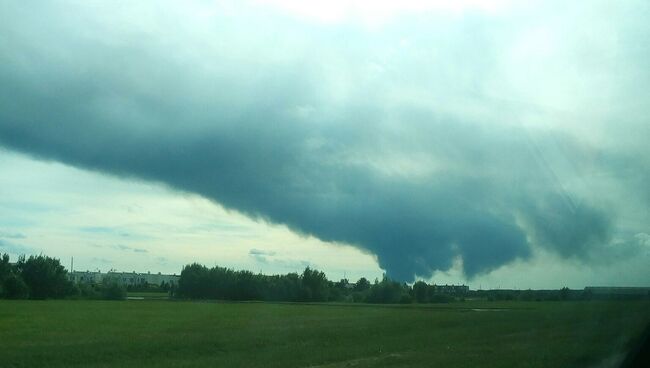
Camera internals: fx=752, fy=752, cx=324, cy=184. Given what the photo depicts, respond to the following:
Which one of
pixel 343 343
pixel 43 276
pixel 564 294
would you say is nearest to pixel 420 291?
pixel 43 276

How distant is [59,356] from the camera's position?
98.4 ft

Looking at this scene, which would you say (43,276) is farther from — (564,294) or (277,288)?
(564,294)

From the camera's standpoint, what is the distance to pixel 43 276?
410 ft

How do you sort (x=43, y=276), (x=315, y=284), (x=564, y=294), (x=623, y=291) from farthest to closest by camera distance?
(x=315, y=284)
(x=43, y=276)
(x=564, y=294)
(x=623, y=291)

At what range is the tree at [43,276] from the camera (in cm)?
12512

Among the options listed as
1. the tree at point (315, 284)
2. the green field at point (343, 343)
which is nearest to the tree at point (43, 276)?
the tree at point (315, 284)

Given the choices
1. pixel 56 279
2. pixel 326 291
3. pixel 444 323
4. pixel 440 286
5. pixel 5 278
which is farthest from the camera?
pixel 440 286

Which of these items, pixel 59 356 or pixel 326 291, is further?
pixel 326 291

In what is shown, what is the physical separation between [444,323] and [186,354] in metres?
24.9

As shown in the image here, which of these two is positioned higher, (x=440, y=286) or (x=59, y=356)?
(x=440, y=286)

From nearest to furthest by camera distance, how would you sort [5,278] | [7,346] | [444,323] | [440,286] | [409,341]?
[7,346] < [409,341] < [444,323] < [5,278] < [440,286]

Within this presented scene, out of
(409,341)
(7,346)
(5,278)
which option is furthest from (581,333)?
(5,278)

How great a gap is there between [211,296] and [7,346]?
100376 millimetres

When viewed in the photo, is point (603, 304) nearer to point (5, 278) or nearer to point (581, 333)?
point (581, 333)
